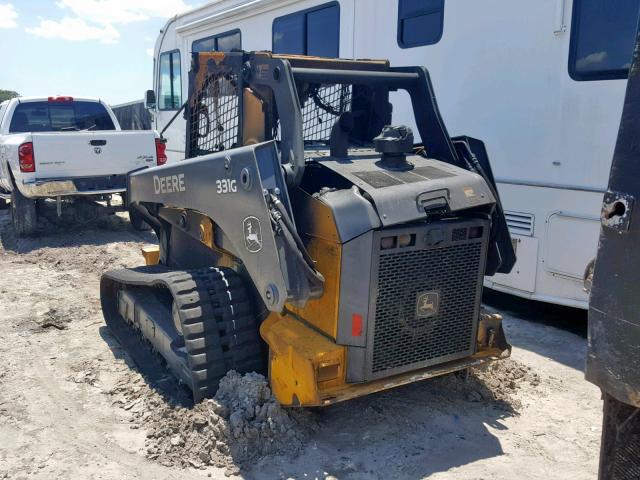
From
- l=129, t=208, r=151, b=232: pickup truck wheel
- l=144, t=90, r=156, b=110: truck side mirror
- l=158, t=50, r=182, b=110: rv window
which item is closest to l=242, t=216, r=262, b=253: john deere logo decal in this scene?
l=129, t=208, r=151, b=232: pickup truck wheel

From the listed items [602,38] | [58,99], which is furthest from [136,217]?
[58,99]

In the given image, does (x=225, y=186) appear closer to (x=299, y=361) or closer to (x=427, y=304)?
(x=299, y=361)

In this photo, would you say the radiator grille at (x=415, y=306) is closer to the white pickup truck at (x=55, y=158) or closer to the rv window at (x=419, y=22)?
the rv window at (x=419, y=22)

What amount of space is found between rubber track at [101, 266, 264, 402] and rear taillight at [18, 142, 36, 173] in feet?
16.8

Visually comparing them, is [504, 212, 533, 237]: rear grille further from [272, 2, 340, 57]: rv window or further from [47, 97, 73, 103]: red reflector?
[47, 97, 73, 103]: red reflector

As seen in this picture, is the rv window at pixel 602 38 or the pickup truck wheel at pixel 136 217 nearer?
the rv window at pixel 602 38

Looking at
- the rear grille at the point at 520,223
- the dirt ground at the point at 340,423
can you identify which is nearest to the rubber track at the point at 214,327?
the dirt ground at the point at 340,423

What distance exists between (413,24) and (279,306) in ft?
12.8

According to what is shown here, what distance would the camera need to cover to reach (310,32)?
7195 millimetres

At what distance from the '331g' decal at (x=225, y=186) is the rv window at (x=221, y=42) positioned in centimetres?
541

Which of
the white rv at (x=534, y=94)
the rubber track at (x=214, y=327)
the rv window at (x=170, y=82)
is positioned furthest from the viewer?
the rv window at (x=170, y=82)

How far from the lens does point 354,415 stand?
368 cm

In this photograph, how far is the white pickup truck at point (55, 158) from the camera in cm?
809

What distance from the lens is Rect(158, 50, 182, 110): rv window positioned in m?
10.9
